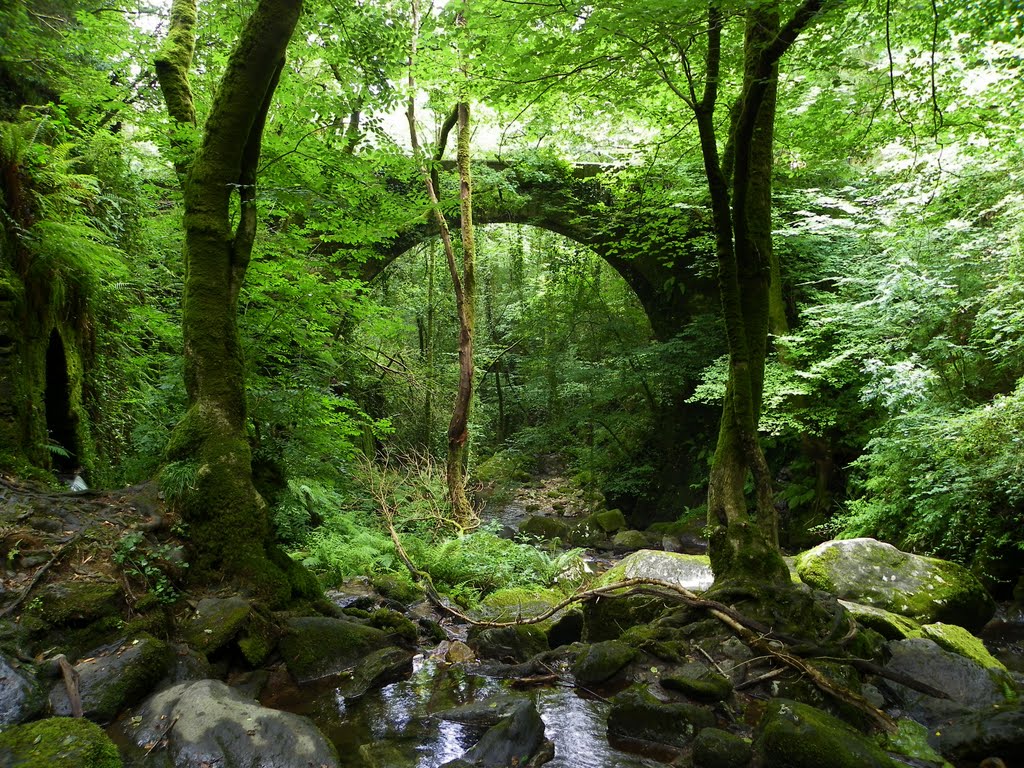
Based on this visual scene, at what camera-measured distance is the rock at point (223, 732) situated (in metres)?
2.93

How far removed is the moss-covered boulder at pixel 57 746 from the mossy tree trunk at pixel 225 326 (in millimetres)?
1826

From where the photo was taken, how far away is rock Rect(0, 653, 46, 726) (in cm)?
279

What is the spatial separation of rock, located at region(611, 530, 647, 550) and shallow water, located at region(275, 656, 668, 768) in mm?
7505

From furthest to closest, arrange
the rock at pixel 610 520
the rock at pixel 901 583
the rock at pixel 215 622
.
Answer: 1. the rock at pixel 610 520
2. the rock at pixel 901 583
3. the rock at pixel 215 622

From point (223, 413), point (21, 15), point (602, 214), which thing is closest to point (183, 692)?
point (223, 413)

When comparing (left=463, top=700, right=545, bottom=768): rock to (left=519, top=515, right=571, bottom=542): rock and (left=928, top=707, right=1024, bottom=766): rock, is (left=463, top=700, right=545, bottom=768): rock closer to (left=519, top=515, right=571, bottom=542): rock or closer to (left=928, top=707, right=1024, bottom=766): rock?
(left=928, top=707, right=1024, bottom=766): rock

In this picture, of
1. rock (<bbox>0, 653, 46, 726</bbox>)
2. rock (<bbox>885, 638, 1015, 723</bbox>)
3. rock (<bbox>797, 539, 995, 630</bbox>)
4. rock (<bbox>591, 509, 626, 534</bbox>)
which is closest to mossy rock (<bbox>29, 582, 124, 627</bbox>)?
rock (<bbox>0, 653, 46, 726</bbox>)

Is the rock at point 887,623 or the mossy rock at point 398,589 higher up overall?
the rock at point 887,623

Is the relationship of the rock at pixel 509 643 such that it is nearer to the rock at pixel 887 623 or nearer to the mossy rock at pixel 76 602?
the rock at pixel 887 623

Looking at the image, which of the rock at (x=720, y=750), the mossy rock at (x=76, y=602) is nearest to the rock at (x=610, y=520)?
the rock at (x=720, y=750)

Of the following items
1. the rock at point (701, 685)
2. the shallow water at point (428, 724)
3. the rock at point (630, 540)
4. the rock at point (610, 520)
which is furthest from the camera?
the rock at point (610, 520)

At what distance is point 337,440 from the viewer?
23.7ft

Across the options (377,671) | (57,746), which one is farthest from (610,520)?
(57,746)

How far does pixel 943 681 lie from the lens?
4.40m
